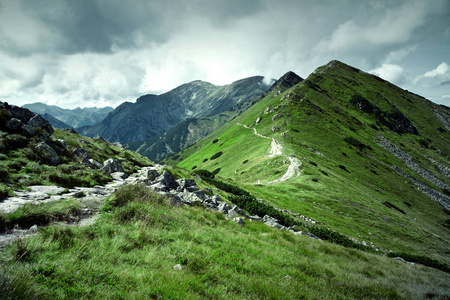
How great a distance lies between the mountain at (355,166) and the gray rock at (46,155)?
2903 centimetres

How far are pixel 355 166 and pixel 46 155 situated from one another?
292ft

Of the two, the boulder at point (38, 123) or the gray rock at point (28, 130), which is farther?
the boulder at point (38, 123)

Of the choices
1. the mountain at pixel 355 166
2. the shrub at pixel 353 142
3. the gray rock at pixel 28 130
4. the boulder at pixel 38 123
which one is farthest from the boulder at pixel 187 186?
the shrub at pixel 353 142

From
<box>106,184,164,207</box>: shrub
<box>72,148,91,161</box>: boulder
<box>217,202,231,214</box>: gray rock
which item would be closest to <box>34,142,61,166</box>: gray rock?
<box>72,148,91,161</box>: boulder

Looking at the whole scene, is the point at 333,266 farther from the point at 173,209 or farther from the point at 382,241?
the point at 382,241

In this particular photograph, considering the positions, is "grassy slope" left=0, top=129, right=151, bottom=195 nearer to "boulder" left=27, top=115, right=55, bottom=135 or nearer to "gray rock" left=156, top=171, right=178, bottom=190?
"boulder" left=27, top=115, right=55, bottom=135

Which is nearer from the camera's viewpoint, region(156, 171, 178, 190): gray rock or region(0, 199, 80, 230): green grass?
region(0, 199, 80, 230): green grass

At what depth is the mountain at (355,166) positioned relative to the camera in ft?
130

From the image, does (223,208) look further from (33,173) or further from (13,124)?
(13,124)

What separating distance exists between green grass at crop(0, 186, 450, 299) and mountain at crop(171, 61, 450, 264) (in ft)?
83.6

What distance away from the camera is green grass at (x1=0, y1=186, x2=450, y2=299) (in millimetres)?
4500

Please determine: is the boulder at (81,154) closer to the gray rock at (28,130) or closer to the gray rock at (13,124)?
the gray rock at (28,130)

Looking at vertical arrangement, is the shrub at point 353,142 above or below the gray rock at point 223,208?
above

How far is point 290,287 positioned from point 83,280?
6261mm
